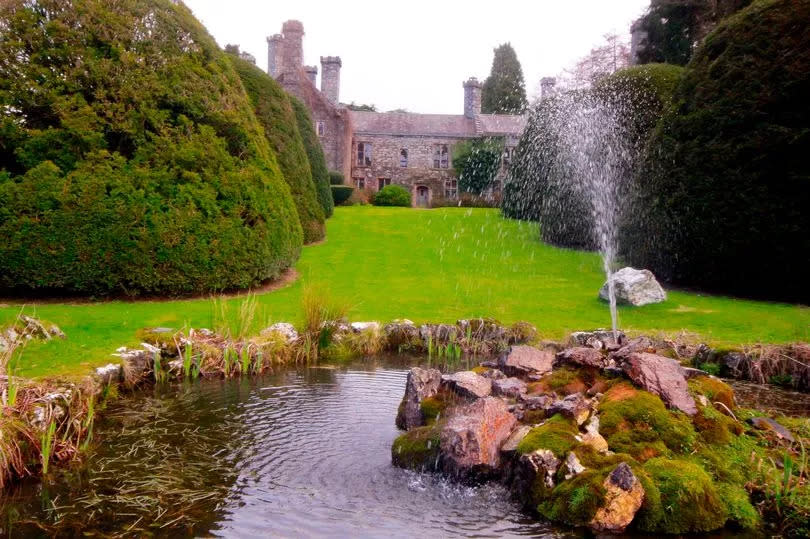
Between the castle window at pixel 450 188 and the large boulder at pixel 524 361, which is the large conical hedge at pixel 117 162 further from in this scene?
the castle window at pixel 450 188

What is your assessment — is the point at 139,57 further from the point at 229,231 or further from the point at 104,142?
the point at 229,231

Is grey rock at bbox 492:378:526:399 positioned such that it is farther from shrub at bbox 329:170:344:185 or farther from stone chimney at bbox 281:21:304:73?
stone chimney at bbox 281:21:304:73

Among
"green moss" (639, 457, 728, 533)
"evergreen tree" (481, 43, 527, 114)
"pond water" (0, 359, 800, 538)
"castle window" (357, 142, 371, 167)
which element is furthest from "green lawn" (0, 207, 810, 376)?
"evergreen tree" (481, 43, 527, 114)

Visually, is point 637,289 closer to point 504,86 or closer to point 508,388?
point 508,388

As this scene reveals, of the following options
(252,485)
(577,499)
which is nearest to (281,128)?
(252,485)

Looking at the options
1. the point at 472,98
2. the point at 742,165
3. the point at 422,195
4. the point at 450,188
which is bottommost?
the point at 422,195

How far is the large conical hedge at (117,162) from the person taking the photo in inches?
485

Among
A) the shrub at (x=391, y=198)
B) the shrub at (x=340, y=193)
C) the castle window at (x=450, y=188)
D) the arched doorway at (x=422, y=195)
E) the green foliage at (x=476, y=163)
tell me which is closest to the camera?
the shrub at (x=340, y=193)

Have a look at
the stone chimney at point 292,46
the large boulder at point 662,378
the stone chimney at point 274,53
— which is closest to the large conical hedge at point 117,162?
the large boulder at point 662,378

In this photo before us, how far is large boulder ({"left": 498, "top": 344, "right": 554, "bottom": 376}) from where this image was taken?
7645 mm

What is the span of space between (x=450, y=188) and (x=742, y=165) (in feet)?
106

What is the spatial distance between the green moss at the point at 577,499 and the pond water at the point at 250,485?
129 millimetres

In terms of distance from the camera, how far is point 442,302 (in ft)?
45.4

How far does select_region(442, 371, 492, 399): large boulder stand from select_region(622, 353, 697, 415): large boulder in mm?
1440
